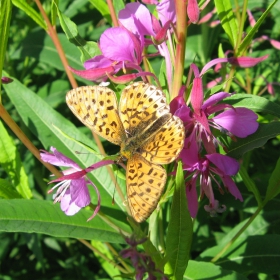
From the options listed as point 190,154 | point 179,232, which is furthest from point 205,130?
point 179,232

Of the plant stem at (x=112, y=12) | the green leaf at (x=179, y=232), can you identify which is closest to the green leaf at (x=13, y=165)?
the plant stem at (x=112, y=12)

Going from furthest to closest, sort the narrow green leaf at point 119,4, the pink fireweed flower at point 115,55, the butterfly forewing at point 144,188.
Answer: the narrow green leaf at point 119,4
the pink fireweed flower at point 115,55
the butterfly forewing at point 144,188

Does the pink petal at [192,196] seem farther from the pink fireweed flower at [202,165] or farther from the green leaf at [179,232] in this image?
the green leaf at [179,232]

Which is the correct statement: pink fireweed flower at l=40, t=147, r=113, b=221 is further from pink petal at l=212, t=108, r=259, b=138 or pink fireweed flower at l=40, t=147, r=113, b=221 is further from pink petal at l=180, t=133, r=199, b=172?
pink petal at l=212, t=108, r=259, b=138

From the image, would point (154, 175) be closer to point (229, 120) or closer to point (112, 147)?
point (229, 120)

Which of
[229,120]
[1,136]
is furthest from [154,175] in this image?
[1,136]

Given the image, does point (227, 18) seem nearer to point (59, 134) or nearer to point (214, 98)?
point (214, 98)

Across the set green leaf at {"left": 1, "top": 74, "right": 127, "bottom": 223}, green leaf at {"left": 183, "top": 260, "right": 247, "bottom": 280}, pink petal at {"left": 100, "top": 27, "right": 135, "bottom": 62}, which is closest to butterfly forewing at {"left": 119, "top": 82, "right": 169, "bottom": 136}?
pink petal at {"left": 100, "top": 27, "right": 135, "bottom": 62}
